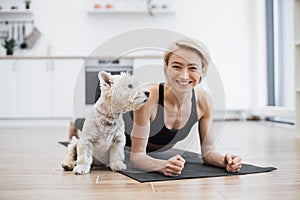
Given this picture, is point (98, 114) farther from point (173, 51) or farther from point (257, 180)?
point (257, 180)

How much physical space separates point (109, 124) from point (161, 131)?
A: 0.79 ft

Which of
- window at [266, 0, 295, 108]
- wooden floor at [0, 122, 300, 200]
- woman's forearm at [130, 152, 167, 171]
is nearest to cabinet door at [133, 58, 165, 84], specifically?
woman's forearm at [130, 152, 167, 171]

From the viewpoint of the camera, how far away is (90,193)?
4.66 feet

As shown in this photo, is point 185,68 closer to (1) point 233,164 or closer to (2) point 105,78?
(2) point 105,78

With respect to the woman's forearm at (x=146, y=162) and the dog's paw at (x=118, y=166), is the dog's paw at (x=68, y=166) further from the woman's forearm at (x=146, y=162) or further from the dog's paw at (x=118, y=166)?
the woman's forearm at (x=146, y=162)

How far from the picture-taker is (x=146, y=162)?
1.77m

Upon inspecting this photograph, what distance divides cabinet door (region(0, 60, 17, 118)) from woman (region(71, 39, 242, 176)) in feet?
12.2

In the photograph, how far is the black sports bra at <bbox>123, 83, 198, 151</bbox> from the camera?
1848mm

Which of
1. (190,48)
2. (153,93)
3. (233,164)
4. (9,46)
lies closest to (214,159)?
(233,164)

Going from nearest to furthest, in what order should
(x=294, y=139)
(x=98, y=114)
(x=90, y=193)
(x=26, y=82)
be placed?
(x=90, y=193)
(x=98, y=114)
(x=294, y=139)
(x=26, y=82)

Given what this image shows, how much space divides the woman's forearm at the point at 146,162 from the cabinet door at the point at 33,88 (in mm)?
3786

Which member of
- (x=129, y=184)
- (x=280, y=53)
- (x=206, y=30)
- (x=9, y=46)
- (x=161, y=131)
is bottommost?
(x=129, y=184)

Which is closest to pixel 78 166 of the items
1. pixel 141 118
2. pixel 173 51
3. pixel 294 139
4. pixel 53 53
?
pixel 141 118

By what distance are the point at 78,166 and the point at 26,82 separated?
12.5 feet
